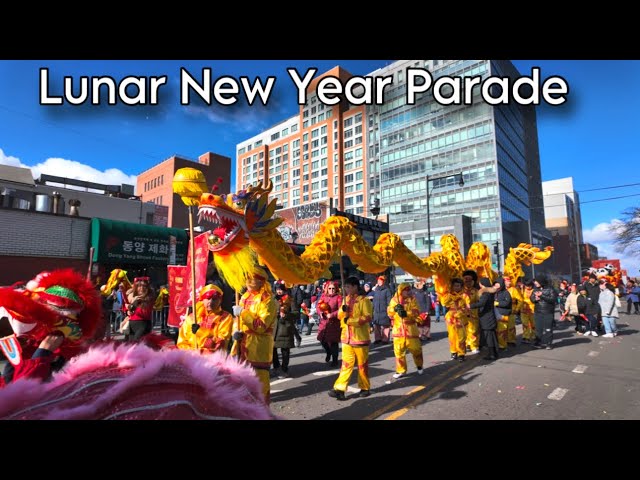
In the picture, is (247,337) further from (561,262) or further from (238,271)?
(561,262)

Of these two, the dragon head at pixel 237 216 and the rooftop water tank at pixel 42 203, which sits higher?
the rooftop water tank at pixel 42 203

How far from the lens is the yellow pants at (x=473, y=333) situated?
8.44 meters

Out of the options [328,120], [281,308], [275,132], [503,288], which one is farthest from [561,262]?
[281,308]

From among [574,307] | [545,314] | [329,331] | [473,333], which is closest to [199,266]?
[329,331]

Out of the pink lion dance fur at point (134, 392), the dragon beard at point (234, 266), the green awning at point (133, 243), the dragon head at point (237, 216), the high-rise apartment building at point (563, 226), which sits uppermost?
the high-rise apartment building at point (563, 226)

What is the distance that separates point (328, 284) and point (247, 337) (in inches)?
150

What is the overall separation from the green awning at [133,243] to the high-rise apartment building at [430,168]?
23841 millimetres

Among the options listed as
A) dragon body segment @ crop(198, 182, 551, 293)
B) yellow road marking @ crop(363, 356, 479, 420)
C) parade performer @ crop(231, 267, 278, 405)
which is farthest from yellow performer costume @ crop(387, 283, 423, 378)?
parade performer @ crop(231, 267, 278, 405)

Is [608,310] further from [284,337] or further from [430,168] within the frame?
[430,168]

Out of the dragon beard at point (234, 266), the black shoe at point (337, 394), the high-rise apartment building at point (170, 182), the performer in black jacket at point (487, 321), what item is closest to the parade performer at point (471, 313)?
the performer in black jacket at point (487, 321)

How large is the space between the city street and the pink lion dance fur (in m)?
3.39

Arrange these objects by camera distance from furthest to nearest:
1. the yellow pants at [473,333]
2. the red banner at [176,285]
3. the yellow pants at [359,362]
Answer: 1. the yellow pants at [473,333]
2. the red banner at [176,285]
3. the yellow pants at [359,362]

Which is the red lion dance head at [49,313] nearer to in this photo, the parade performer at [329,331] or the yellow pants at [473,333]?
the parade performer at [329,331]

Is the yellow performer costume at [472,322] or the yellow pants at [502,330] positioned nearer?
the yellow performer costume at [472,322]
